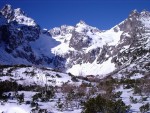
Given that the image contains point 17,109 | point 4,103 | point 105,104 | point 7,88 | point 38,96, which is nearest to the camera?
point 105,104

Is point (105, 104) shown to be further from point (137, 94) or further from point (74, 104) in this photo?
point (137, 94)

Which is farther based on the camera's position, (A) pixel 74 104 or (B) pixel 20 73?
(B) pixel 20 73

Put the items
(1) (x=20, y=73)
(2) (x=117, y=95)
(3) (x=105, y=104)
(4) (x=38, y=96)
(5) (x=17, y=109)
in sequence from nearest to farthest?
1. (3) (x=105, y=104)
2. (5) (x=17, y=109)
3. (2) (x=117, y=95)
4. (4) (x=38, y=96)
5. (1) (x=20, y=73)

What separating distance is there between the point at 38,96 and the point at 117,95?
49.2 ft

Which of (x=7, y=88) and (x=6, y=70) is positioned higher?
(x=6, y=70)

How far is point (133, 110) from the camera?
4169cm

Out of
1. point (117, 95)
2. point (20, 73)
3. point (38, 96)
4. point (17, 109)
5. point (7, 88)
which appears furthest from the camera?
point (20, 73)

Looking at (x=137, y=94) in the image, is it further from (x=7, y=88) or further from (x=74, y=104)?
(x=7, y=88)

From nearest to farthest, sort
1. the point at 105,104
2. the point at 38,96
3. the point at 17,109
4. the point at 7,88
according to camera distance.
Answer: the point at 105,104, the point at 17,109, the point at 38,96, the point at 7,88

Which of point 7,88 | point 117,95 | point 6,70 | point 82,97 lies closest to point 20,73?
point 6,70

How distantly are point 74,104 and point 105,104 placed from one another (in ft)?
36.2

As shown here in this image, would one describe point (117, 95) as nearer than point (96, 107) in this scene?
No

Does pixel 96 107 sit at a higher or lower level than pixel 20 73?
lower

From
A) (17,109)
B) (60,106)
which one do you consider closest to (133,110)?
(60,106)
